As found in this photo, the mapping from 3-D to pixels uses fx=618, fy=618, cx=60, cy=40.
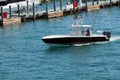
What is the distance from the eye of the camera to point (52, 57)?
6128cm

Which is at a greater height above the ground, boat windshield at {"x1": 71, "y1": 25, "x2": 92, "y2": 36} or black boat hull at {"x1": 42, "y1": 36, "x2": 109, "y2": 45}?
boat windshield at {"x1": 71, "y1": 25, "x2": 92, "y2": 36}

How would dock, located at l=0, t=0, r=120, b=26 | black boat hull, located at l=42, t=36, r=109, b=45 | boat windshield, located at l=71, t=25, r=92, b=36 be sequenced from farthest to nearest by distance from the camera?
dock, located at l=0, t=0, r=120, b=26 → boat windshield, located at l=71, t=25, r=92, b=36 → black boat hull, located at l=42, t=36, r=109, b=45

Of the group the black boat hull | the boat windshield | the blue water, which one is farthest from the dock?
the black boat hull

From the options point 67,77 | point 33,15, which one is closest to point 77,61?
point 67,77

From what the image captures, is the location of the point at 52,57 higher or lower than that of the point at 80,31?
lower

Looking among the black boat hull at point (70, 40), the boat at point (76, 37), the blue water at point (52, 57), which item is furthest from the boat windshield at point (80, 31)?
the blue water at point (52, 57)

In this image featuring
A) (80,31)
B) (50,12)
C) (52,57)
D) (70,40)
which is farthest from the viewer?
(50,12)

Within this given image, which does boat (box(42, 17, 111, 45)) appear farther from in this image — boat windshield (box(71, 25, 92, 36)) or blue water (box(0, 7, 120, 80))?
blue water (box(0, 7, 120, 80))

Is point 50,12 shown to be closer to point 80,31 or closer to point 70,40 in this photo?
point 80,31

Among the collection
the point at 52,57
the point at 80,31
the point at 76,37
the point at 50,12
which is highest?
the point at 80,31

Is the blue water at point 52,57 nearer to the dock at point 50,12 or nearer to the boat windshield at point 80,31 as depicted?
A: the boat windshield at point 80,31

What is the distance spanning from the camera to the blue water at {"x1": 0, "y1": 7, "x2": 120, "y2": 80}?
175 ft

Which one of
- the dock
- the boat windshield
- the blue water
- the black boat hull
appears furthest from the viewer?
the dock

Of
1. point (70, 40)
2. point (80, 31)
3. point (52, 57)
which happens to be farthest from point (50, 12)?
point (52, 57)
